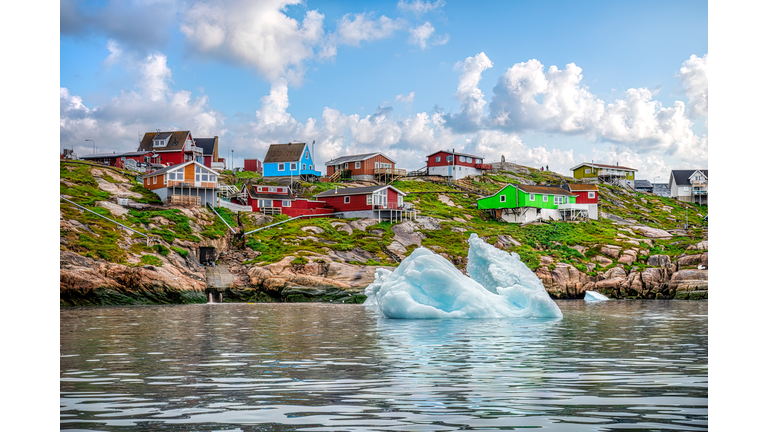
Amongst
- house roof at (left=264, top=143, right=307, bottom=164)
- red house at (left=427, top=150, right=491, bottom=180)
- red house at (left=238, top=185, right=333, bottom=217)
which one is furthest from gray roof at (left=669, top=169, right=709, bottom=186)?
red house at (left=238, top=185, right=333, bottom=217)

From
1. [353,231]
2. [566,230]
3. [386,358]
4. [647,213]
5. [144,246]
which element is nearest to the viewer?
[386,358]

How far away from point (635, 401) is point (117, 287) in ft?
121

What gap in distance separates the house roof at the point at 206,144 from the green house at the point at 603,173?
69539mm

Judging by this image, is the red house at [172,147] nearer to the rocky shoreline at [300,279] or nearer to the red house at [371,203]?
the red house at [371,203]

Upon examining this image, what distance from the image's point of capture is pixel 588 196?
81188 mm

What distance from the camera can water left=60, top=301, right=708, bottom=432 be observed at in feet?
23.1

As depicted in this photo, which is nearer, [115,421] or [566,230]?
[115,421]

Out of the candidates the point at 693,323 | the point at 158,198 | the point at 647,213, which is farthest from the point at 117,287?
the point at 647,213

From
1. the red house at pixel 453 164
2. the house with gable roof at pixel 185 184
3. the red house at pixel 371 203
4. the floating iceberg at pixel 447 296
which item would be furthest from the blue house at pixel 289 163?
the floating iceberg at pixel 447 296

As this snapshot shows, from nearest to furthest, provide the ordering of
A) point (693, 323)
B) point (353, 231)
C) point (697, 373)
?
point (697, 373)
point (693, 323)
point (353, 231)

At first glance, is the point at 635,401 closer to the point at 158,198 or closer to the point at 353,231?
the point at 353,231

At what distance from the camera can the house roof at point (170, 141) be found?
287ft

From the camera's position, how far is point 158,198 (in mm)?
60938

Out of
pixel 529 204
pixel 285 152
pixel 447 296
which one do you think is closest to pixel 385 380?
pixel 447 296
